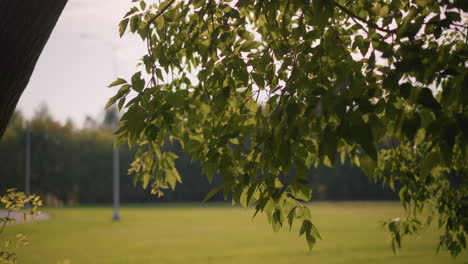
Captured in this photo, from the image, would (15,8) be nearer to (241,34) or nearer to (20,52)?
(20,52)

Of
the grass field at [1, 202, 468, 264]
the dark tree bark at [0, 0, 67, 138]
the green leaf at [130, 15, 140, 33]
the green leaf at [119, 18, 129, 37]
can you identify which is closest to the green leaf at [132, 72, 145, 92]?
the dark tree bark at [0, 0, 67, 138]

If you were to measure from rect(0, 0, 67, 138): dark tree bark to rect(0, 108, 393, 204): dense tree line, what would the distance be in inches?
1573

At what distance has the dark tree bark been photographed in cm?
140

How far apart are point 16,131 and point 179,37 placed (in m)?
47.7

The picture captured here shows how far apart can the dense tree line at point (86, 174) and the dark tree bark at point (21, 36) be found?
3996cm

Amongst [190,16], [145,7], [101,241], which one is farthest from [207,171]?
[101,241]

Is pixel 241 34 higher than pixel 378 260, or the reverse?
pixel 241 34

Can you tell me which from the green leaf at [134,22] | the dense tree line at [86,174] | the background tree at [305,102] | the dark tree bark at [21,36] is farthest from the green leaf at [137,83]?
the dense tree line at [86,174]

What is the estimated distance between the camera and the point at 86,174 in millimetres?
43906

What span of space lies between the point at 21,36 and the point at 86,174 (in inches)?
1783

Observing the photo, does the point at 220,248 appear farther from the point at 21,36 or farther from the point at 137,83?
the point at 21,36

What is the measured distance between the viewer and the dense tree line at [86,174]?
42.3 meters

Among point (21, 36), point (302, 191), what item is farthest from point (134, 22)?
→ point (302, 191)

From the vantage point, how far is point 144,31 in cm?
246
